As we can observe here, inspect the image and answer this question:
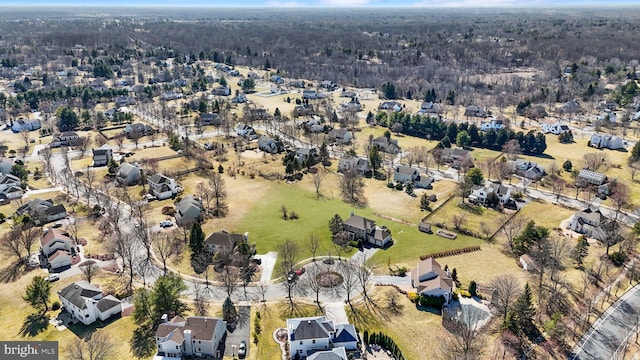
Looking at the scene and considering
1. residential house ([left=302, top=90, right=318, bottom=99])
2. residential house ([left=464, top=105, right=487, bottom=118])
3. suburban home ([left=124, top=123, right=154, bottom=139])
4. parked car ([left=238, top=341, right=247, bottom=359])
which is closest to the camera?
Answer: parked car ([left=238, top=341, right=247, bottom=359])

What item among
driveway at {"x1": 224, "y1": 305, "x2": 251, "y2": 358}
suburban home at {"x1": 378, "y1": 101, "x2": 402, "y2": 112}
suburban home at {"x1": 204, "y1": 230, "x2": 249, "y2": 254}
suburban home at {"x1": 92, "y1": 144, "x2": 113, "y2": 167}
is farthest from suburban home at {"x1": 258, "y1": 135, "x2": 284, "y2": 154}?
driveway at {"x1": 224, "y1": 305, "x2": 251, "y2": 358}

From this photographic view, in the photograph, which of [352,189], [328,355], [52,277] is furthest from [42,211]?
[328,355]

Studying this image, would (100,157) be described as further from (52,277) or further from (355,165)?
(355,165)

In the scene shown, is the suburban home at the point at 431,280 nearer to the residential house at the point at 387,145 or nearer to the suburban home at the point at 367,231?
the suburban home at the point at 367,231

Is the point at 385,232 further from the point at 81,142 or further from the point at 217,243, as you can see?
the point at 81,142

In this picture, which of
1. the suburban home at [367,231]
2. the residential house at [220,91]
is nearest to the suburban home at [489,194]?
the suburban home at [367,231]

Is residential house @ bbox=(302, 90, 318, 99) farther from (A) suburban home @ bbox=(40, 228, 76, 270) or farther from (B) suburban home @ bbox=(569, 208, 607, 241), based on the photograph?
(A) suburban home @ bbox=(40, 228, 76, 270)
